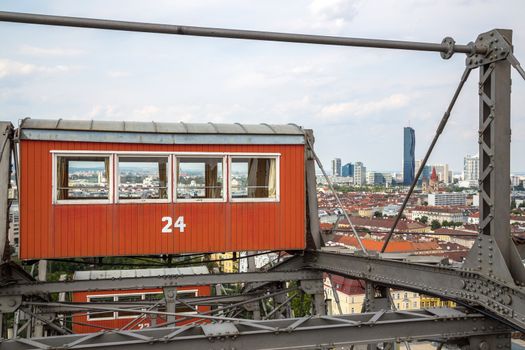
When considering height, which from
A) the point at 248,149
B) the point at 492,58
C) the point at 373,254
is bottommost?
the point at 373,254

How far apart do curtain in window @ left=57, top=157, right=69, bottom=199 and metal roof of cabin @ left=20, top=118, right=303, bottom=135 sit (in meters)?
0.74

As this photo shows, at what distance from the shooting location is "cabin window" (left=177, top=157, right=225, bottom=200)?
Result: 1168 centimetres

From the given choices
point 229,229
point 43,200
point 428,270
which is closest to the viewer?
point 428,270

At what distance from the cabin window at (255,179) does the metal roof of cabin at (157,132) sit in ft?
1.54

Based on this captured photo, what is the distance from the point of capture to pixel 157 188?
11.5 meters

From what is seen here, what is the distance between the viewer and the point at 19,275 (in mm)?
11164

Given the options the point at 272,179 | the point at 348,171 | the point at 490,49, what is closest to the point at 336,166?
the point at 348,171

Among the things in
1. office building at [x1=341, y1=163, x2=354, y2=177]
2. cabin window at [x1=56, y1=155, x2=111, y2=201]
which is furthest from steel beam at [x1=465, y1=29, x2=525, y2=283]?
office building at [x1=341, y1=163, x2=354, y2=177]

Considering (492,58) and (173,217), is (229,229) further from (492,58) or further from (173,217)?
(492,58)

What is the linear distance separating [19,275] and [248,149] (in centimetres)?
574

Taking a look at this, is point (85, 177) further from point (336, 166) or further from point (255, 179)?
point (336, 166)

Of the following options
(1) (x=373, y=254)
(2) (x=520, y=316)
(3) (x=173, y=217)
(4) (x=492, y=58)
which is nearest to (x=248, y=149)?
(3) (x=173, y=217)

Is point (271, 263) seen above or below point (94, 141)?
below

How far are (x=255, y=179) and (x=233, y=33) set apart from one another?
6.35m
